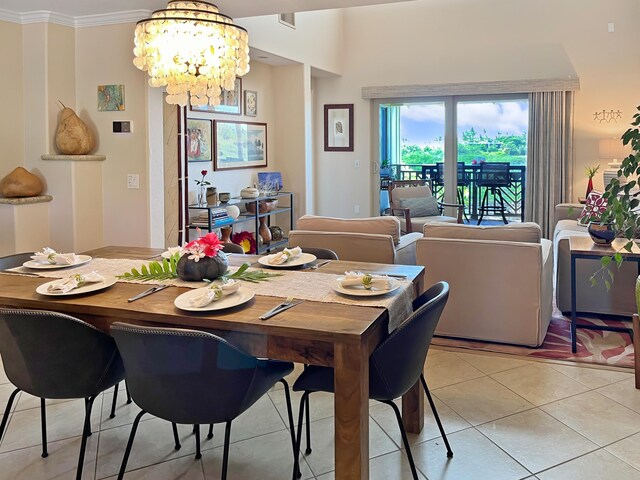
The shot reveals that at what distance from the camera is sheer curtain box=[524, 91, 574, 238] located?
7977 mm

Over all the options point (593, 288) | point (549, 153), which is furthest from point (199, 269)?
point (549, 153)

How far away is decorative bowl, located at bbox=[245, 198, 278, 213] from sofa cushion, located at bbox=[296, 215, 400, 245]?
9.09 ft

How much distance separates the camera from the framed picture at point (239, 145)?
22.4 ft

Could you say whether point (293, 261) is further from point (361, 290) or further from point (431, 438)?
point (431, 438)

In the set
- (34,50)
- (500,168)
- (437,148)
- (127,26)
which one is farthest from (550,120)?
(34,50)

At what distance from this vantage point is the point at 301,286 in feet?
8.16

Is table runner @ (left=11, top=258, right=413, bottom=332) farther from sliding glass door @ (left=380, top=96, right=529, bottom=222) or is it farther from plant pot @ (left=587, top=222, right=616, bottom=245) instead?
sliding glass door @ (left=380, top=96, right=529, bottom=222)

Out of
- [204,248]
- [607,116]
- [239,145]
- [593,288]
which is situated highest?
[607,116]

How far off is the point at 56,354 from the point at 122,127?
10.3 ft

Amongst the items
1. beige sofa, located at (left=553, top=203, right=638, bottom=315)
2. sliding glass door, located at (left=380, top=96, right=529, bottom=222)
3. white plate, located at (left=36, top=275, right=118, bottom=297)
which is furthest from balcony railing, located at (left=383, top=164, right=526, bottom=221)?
white plate, located at (left=36, top=275, right=118, bottom=297)

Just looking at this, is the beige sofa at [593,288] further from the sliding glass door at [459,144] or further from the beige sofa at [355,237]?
the sliding glass door at [459,144]

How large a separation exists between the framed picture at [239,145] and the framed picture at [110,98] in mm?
1867

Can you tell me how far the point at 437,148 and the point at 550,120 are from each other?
1.65 metres

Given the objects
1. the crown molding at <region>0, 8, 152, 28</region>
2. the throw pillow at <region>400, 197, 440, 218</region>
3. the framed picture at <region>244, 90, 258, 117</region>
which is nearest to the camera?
the crown molding at <region>0, 8, 152, 28</region>
